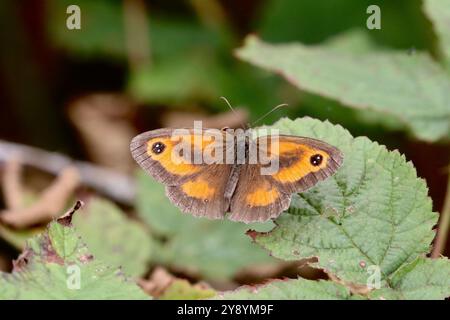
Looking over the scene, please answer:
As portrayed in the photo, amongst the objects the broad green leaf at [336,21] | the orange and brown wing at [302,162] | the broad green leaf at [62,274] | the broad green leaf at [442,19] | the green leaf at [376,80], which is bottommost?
the broad green leaf at [62,274]

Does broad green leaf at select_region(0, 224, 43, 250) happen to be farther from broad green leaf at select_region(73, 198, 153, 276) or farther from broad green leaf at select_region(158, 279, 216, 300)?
broad green leaf at select_region(158, 279, 216, 300)

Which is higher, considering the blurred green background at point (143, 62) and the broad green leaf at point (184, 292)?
the blurred green background at point (143, 62)

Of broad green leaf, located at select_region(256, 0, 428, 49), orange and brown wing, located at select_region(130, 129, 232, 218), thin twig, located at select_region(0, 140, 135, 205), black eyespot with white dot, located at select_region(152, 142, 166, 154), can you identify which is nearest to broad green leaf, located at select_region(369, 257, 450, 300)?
orange and brown wing, located at select_region(130, 129, 232, 218)

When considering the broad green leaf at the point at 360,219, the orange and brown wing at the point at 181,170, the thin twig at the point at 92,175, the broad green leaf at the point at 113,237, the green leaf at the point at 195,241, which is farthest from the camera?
the thin twig at the point at 92,175

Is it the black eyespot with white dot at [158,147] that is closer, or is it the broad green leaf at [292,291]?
the broad green leaf at [292,291]

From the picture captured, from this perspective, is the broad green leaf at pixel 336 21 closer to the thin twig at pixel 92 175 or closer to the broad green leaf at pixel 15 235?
the thin twig at pixel 92 175

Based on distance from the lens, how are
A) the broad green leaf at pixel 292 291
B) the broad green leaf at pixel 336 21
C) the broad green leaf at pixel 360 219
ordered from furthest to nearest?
the broad green leaf at pixel 336 21 < the broad green leaf at pixel 360 219 < the broad green leaf at pixel 292 291

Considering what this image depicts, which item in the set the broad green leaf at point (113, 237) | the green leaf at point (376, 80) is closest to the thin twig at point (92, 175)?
the broad green leaf at point (113, 237)

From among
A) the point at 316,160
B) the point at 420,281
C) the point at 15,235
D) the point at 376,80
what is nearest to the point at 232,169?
the point at 316,160
